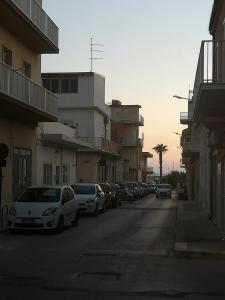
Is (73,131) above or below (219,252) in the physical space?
above

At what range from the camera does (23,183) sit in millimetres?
27781

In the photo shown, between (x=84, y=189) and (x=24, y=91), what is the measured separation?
7535 millimetres

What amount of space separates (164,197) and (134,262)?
5107 centimetres

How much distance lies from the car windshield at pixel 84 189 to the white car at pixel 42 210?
28.7 ft

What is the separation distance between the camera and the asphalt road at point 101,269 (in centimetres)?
921

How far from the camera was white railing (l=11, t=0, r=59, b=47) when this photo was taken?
919 inches

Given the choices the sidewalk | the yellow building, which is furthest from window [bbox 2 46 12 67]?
the sidewalk

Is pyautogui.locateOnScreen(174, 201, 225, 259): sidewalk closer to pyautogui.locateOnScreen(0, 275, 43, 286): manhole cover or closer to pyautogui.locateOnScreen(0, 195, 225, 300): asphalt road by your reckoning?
pyautogui.locateOnScreen(0, 195, 225, 300): asphalt road

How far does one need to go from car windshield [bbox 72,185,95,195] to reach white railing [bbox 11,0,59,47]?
23.0 ft

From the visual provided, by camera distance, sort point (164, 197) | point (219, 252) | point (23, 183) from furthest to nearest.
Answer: point (164, 197), point (23, 183), point (219, 252)

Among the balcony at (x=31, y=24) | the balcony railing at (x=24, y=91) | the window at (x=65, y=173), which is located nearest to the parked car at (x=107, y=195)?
the window at (x=65, y=173)

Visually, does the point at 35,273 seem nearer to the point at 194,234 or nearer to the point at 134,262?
the point at 134,262

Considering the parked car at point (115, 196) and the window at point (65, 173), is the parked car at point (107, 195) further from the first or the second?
the window at point (65, 173)

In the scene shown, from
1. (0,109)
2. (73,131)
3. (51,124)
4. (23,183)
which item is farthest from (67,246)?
(73,131)
